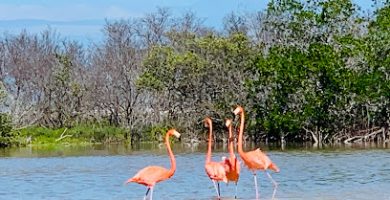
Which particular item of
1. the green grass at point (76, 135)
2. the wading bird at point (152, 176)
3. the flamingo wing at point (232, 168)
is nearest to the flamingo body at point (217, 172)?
the flamingo wing at point (232, 168)

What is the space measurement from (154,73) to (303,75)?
802 centimetres

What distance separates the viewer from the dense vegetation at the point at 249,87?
4053cm

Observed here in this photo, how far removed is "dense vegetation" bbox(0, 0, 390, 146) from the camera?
4053 centimetres

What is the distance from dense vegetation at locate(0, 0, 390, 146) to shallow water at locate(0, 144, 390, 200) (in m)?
7.09

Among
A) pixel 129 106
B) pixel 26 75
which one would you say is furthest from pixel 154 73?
pixel 26 75

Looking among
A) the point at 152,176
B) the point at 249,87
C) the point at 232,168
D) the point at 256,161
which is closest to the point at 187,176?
the point at 256,161

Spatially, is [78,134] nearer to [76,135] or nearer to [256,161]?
[76,135]

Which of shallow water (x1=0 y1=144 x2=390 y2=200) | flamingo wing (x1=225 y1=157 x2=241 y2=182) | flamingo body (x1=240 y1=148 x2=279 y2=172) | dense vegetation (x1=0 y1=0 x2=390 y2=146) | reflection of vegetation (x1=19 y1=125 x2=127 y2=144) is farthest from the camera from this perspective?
reflection of vegetation (x1=19 y1=125 x2=127 y2=144)

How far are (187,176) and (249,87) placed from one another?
2019 cm

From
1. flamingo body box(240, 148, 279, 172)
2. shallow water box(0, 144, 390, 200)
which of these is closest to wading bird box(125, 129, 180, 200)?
flamingo body box(240, 148, 279, 172)

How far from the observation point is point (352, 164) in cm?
2523

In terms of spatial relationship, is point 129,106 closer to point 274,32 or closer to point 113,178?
point 274,32

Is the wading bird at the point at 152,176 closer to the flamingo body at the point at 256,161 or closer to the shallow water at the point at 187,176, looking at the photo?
the flamingo body at the point at 256,161

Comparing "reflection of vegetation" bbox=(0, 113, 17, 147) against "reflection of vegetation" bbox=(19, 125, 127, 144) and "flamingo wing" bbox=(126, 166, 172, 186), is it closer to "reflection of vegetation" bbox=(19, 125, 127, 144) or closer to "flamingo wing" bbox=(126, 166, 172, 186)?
"reflection of vegetation" bbox=(19, 125, 127, 144)
